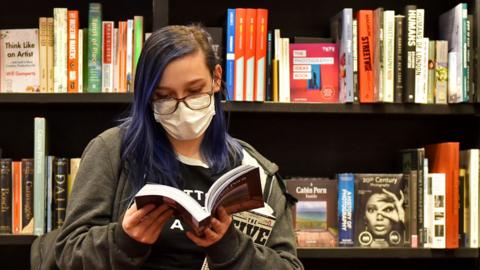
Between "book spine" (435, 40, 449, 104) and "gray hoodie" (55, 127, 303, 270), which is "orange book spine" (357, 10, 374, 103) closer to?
"book spine" (435, 40, 449, 104)

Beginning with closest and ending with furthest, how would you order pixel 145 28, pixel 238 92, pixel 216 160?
pixel 216 160 → pixel 238 92 → pixel 145 28

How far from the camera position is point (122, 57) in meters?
2.02

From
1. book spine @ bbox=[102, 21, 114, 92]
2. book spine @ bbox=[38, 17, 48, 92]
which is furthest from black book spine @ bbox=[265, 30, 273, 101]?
book spine @ bbox=[38, 17, 48, 92]

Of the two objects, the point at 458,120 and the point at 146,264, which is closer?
the point at 146,264

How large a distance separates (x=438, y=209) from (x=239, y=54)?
0.81m

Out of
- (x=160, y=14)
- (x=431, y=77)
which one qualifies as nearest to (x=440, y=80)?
(x=431, y=77)

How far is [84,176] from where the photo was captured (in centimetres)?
137

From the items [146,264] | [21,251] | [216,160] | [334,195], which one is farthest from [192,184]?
[21,251]

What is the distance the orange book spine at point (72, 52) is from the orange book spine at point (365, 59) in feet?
2.94

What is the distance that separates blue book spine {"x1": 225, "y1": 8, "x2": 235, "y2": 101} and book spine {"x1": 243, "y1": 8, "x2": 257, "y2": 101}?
0.04 meters

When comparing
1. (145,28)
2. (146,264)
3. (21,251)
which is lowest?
(21,251)

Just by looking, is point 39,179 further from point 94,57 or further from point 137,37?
point 137,37

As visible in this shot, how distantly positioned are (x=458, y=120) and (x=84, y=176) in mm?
1484

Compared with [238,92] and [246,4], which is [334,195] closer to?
[238,92]
